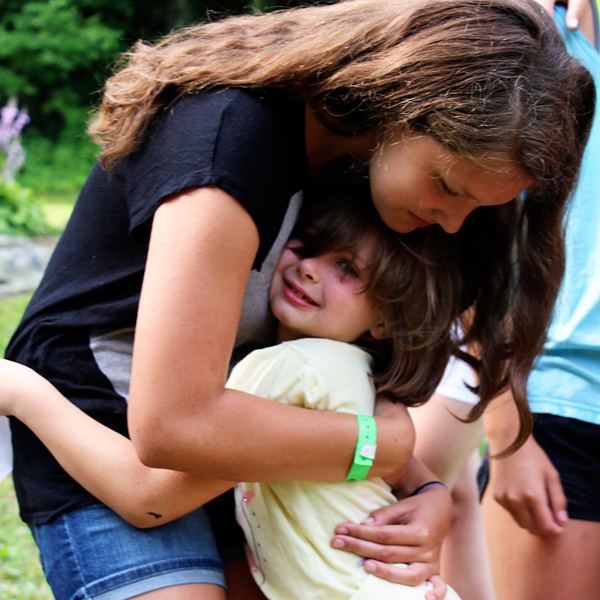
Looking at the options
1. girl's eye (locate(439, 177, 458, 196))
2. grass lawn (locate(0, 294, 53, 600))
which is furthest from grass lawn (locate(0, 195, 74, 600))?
girl's eye (locate(439, 177, 458, 196))

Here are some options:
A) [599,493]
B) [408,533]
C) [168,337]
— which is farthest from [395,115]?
[599,493]

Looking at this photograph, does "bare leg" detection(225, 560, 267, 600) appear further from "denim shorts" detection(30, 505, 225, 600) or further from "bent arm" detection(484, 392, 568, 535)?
"bent arm" detection(484, 392, 568, 535)

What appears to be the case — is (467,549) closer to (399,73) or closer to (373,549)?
(373,549)

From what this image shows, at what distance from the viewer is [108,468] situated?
144 cm

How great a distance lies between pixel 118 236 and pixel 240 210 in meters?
0.43

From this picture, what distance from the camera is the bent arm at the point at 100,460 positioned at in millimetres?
1437

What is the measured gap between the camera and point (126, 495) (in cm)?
145

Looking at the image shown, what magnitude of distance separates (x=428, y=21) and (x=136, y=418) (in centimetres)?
102

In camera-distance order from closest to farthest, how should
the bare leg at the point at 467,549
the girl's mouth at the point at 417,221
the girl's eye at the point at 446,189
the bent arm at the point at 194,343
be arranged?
1. the bent arm at the point at 194,343
2. the girl's eye at the point at 446,189
3. the girl's mouth at the point at 417,221
4. the bare leg at the point at 467,549

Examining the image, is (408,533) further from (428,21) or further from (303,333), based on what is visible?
(428,21)

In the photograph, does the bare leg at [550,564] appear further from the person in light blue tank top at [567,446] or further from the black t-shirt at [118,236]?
the black t-shirt at [118,236]

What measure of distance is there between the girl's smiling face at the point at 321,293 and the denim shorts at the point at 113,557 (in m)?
0.58

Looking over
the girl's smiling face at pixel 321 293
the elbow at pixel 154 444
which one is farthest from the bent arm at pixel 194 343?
the girl's smiling face at pixel 321 293

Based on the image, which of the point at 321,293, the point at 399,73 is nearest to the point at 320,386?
the point at 321,293
